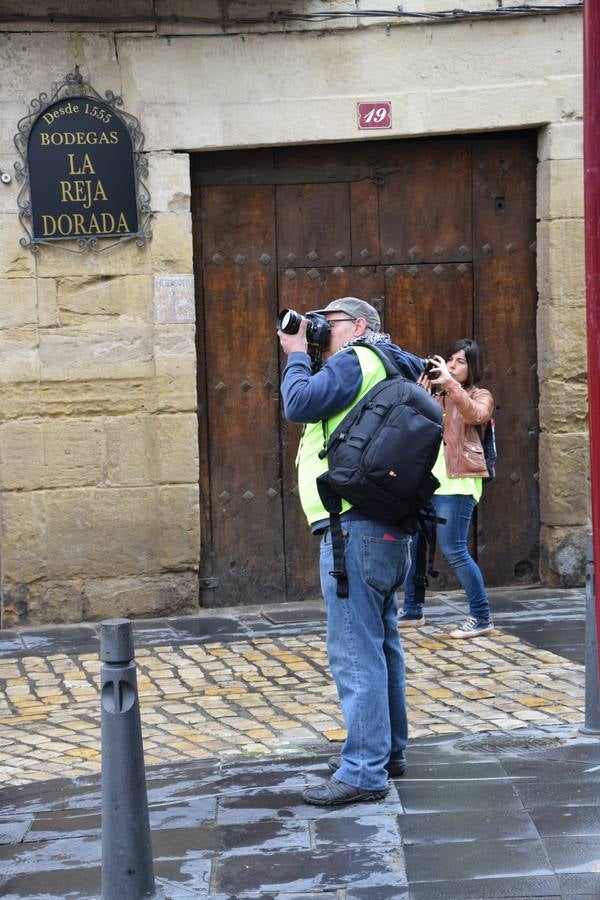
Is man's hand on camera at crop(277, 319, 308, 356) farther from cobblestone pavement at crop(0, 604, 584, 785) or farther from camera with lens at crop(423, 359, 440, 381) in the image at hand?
camera with lens at crop(423, 359, 440, 381)

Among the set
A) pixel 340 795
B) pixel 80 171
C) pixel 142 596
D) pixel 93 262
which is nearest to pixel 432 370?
pixel 93 262

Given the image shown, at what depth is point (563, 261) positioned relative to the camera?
871 cm

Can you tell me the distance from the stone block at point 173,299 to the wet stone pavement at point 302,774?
6.19 ft

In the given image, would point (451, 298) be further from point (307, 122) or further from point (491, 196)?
point (307, 122)

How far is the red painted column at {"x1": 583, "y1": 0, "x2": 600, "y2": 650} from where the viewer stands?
253 cm

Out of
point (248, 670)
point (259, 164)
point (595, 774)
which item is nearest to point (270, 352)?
point (259, 164)

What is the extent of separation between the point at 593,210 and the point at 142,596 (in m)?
6.26

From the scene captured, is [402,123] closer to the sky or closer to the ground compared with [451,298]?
closer to the sky

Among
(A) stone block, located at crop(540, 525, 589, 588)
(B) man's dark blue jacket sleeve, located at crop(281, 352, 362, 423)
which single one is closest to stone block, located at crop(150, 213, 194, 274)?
(A) stone block, located at crop(540, 525, 589, 588)

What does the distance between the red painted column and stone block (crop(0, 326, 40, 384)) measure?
6.05 m

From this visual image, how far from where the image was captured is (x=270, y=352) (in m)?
8.70

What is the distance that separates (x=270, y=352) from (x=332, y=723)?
3275 mm

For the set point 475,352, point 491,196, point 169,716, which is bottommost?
point 169,716

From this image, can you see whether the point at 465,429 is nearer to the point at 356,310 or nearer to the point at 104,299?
the point at 104,299
